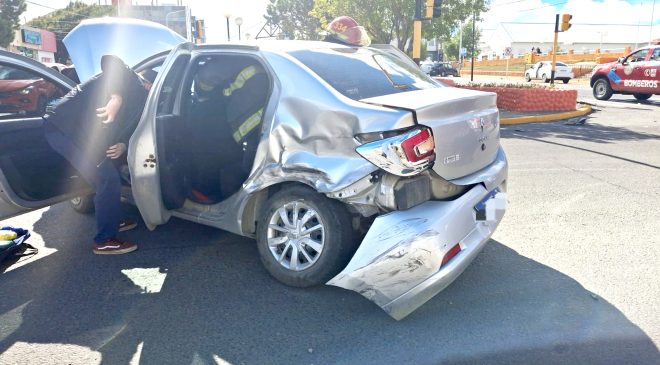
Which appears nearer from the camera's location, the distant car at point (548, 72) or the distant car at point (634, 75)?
the distant car at point (634, 75)

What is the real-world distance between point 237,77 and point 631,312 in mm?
3155

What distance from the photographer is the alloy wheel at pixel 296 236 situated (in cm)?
332

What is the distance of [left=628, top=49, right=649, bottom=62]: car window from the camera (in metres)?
16.9

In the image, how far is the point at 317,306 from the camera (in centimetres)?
330

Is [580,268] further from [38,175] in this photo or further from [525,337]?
[38,175]

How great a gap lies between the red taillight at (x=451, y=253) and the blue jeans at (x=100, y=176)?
2.58 metres

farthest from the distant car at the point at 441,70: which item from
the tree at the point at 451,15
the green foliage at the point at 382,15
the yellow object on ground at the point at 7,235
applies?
the yellow object on ground at the point at 7,235

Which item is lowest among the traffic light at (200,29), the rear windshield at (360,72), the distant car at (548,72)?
the rear windshield at (360,72)

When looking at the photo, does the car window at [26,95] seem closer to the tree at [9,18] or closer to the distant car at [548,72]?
the distant car at [548,72]

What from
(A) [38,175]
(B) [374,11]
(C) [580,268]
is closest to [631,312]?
(C) [580,268]

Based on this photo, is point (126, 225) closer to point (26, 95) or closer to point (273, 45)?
point (26, 95)

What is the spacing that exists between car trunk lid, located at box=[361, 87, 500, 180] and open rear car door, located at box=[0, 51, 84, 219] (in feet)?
8.69

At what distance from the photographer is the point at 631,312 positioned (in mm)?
3152

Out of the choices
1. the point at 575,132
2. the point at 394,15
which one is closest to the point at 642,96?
the point at 394,15
